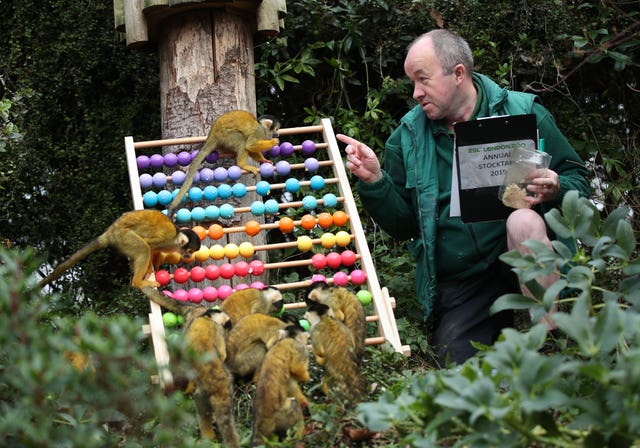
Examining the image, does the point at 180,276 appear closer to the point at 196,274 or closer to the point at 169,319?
the point at 196,274

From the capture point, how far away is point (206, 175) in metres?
4.70

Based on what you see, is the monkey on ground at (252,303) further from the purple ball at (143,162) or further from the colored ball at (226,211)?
the purple ball at (143,162)

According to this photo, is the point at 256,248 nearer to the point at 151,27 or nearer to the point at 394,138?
the point at 394,138

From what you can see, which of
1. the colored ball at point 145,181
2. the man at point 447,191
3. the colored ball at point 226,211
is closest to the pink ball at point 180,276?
the colored ball at point 226,211

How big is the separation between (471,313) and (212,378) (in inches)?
77.5

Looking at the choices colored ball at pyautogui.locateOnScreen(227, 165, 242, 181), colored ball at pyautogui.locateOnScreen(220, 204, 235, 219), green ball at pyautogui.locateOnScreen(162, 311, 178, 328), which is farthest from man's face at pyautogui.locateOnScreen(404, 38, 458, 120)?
green ball at pyautogui.locateOnScreen(162, 311, 178, 328)

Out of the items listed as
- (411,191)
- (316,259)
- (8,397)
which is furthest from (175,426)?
(411,191)

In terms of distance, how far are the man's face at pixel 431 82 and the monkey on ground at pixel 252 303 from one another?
1453 millimetres

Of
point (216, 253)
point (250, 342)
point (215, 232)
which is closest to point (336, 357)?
point (250, 342)

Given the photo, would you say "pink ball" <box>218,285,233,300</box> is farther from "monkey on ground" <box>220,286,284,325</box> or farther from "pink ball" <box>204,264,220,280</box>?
"monkey on ground" <box>220,286,284,325</box>

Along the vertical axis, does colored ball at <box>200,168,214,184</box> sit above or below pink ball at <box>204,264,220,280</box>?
above

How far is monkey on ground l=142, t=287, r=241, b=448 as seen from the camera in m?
2.98

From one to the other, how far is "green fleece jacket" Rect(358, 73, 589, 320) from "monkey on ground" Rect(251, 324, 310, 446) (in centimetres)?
168

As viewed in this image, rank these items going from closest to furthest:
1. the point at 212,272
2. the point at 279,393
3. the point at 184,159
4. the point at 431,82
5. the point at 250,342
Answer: the point at 279,393
the point at 250,342
the point at 212,272
the point at 431,82
the point at 184,159
